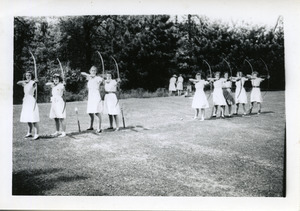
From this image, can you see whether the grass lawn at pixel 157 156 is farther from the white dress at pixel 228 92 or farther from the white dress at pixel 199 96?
the white dress at pixel 228 92

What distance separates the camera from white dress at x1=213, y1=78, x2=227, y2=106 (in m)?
4.67

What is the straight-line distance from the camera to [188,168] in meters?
4.19

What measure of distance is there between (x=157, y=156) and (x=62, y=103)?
141cm

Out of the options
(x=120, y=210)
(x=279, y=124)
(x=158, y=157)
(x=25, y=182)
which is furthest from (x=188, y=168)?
(x=25, y=182)

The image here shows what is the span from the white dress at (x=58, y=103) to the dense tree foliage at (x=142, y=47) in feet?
Answer: 0.34

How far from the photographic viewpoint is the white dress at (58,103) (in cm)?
448

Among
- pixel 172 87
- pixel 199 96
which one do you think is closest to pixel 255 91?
pixel 199 96

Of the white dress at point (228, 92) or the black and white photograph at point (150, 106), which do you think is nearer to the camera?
the black and white photograph at point (150, 106)

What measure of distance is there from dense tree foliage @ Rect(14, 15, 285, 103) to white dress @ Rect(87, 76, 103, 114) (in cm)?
10

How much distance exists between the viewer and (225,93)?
476 centimetres

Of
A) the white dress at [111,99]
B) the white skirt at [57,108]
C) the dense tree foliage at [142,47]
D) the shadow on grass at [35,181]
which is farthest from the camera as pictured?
the white dress at [111,99]

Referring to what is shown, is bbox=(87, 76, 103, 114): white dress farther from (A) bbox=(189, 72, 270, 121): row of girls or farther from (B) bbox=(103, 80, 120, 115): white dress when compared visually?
(A) bbox=(189, 72, 270, 121): row of girls

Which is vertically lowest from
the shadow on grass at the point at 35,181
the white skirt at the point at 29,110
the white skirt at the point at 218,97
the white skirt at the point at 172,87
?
the shadow on grass at the point at 35,181

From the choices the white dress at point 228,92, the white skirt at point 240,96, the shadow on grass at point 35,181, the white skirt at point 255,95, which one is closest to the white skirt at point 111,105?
the shadow on grass at point 35,181
